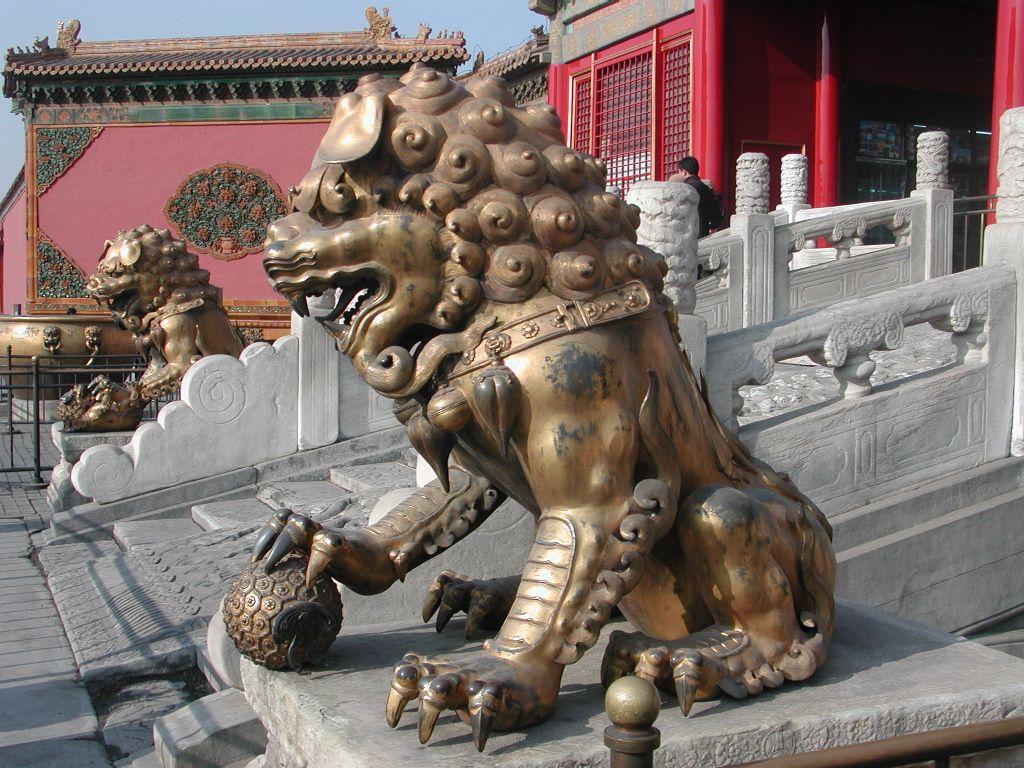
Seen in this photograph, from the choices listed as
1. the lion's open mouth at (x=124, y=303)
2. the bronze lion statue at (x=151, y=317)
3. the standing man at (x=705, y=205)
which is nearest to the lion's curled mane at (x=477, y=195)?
the bronze lion statue at (x=151, y=317)

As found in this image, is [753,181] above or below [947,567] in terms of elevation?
above

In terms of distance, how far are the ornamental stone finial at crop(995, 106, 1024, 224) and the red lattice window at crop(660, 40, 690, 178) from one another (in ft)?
27.4

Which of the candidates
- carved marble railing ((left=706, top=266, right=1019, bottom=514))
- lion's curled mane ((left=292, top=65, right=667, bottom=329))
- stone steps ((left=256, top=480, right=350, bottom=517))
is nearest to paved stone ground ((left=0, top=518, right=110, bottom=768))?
stone steps ((left=256, top=480, right=350, bottom=517))

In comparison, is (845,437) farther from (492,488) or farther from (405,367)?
(405,367)

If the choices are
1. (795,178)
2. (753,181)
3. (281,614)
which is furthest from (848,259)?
→ (281,614)

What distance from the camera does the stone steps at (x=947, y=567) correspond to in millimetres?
3760

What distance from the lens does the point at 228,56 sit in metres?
19.1

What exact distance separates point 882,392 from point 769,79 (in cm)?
983

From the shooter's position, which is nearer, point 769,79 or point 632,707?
point 632,707

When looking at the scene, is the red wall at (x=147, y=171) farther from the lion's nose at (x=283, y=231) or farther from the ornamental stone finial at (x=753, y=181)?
the lion's nose at (x=283, y=231)

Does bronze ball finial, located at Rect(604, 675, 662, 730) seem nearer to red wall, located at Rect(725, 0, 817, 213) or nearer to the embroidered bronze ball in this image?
the embroidered bronze ball

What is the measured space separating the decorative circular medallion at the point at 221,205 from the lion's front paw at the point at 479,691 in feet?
61.3

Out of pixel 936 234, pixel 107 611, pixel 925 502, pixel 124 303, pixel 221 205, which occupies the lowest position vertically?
pixel 107 611

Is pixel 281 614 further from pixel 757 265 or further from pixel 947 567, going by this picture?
pixel 757 265
